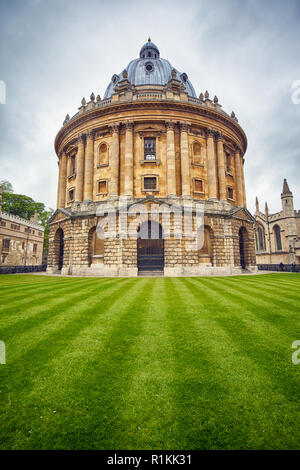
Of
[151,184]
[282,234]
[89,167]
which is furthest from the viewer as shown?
[282,234]

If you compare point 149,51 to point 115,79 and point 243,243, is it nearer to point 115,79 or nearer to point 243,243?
point 115,79

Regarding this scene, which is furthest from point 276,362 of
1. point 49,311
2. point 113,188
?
point 113,188

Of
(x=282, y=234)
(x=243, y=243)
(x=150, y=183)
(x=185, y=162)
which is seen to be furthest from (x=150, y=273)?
(x=282, y=234)

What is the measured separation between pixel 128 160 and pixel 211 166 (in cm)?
985

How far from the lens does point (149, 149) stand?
27.5 m

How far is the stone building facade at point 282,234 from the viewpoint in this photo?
153ft

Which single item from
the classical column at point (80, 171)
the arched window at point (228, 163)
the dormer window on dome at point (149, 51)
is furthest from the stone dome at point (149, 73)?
the classical column at point (80, 171)

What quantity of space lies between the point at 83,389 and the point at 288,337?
4208 millimetres

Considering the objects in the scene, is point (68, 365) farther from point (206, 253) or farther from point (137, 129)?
point (137, 129)

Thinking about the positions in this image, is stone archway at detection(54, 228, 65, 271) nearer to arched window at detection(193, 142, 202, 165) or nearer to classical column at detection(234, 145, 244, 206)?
arched window at detection(193, 142, 202, 165)

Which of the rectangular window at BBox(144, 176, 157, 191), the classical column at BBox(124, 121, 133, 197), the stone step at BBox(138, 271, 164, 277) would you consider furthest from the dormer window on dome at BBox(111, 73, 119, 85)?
the stone step at BBox(138, 271, 164, 277)

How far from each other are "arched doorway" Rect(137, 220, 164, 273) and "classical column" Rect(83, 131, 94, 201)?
809 cm

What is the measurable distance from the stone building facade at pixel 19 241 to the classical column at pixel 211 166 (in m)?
33.9

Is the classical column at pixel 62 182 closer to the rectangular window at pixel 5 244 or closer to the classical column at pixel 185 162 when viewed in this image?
the rectangular window at pixel 5 244
